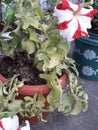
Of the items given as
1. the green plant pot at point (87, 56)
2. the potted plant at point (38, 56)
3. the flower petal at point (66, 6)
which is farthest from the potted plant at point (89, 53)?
the flower petal at point (66, 6)

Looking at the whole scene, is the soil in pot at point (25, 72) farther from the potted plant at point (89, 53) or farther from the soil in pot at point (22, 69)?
the potted plant at point (89, 53)

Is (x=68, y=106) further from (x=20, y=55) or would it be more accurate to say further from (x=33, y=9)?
(x=33, y=9)

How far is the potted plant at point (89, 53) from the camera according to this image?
1.51 meters

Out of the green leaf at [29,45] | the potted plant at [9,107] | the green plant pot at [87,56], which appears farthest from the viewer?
the green plant pot at [87,56]

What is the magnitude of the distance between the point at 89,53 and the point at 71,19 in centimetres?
56

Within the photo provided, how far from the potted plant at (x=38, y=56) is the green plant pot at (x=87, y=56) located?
38 cm

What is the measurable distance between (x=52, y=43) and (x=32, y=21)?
12 cm

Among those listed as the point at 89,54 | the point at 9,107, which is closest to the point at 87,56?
the point at 89,54

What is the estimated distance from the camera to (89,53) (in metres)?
1.55

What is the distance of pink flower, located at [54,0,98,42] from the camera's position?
1005 mm

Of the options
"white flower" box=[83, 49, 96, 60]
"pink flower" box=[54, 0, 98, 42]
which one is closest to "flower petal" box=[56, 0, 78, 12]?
"pink flower" box=[54, 0, 98, 42]

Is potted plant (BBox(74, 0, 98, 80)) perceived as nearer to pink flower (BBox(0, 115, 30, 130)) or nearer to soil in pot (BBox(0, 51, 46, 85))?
soil in pot (BBox(0, 51, 46, 85))

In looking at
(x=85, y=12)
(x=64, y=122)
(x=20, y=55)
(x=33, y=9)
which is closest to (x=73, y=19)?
(x=85, y=12)

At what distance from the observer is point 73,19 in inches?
40.4
